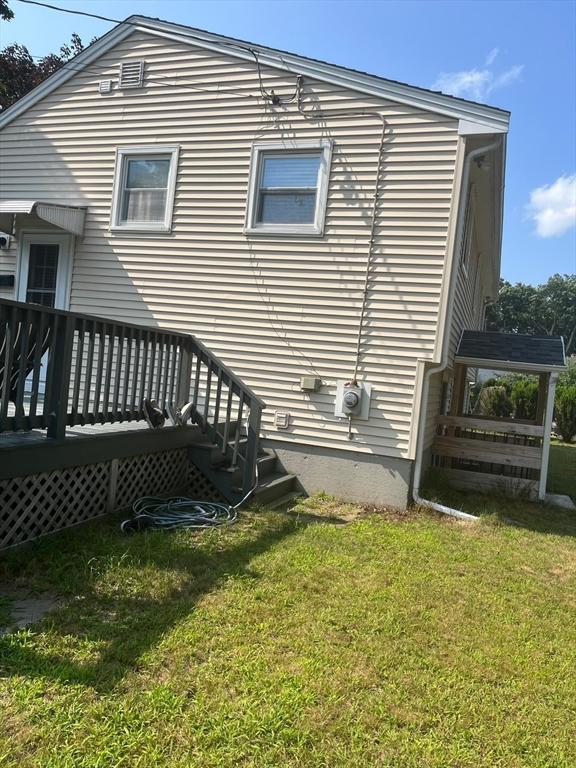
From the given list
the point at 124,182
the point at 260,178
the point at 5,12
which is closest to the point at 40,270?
the point at 124,182

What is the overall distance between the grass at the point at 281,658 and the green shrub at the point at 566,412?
1337 centimetres

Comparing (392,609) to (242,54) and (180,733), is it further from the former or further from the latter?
(242,54)

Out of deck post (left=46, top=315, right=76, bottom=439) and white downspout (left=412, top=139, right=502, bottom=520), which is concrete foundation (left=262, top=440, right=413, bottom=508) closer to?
white downspout (left=412, top=139, right=502, bottom=520)

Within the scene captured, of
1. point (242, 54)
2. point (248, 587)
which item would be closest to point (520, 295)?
point (242, 54)

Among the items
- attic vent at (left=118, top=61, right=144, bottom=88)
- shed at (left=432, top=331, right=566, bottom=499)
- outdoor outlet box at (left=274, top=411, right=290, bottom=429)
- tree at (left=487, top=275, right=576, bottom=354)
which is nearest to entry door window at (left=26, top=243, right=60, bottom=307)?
attic vent at (left=118, top=61, right=144, bottom=88)

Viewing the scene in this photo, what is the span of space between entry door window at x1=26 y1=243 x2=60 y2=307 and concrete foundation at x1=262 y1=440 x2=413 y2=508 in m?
3.96

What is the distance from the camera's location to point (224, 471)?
5.89m

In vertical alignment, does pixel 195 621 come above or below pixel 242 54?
below

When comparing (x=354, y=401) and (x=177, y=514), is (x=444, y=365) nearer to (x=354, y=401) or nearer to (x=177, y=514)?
(x=354, y=401)

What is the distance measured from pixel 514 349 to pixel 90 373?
19.5ft

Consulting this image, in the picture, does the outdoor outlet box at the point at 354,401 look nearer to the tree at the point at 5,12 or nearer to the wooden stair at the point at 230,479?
the wooden stair at the point at 230,479

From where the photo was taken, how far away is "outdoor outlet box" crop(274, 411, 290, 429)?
7.03m

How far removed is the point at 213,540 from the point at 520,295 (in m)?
61.3

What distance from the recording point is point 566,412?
17.2 m
